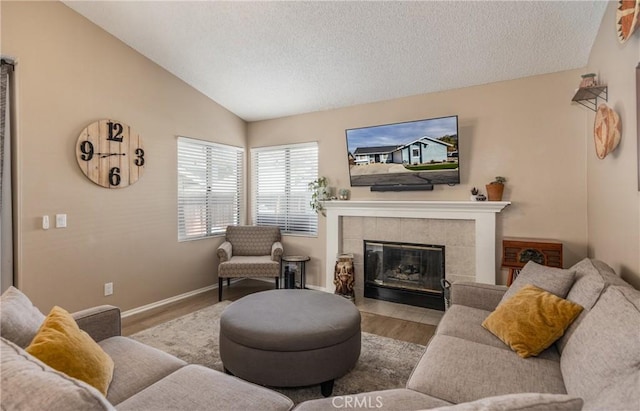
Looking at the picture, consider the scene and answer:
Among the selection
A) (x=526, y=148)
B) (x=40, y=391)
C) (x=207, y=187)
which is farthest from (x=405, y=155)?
(x=40, y=391)

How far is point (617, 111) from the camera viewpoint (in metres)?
2.20

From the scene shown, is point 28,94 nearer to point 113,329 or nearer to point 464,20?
point 113,329

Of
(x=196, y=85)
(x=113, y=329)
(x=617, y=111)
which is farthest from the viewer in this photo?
(x=196, y=85)

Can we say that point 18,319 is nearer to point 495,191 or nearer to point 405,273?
point 405,273

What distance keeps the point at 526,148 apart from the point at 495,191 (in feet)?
1.73

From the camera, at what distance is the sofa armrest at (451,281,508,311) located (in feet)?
7.92

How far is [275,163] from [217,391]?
3910mm

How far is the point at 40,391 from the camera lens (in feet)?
2.34

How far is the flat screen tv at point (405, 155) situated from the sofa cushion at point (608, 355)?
218 centimetres

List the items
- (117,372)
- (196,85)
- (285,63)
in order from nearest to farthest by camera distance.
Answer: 1. (117,372)
2. (285,63)
3. (196,85)

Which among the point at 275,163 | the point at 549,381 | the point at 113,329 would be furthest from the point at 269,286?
the point at 549,381

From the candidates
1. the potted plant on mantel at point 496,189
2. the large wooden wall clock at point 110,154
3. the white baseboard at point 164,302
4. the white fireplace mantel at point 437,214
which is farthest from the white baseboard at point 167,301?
the potted plant on mantel at point 496,189

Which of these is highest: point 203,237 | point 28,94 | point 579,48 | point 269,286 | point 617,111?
point 579,48

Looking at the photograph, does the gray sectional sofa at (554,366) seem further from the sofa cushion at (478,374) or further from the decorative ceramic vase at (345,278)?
the decorative ceramic vase at (345,278)
